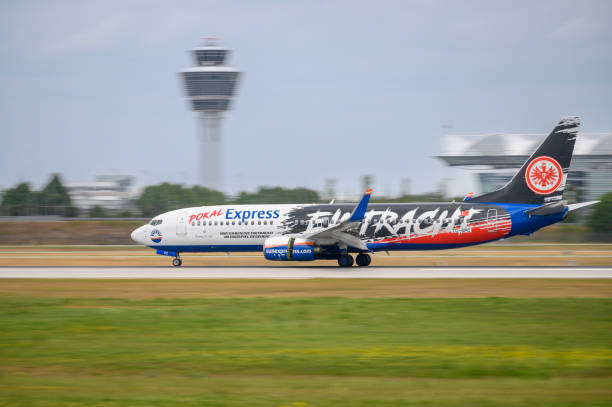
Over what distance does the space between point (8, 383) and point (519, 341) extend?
8.44 m

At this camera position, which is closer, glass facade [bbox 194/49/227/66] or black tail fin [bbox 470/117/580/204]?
black tail fin [bbox 470/117/580/204]

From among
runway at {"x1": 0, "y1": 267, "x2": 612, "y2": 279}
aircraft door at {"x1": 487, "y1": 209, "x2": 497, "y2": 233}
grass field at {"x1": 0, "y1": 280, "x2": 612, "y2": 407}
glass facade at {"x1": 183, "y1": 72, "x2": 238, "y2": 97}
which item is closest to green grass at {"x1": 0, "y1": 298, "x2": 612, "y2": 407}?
grass field at {"x1": 0, "y1": 280, "x2": 612, "y2": 407}

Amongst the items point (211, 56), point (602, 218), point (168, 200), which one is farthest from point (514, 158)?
point (211, 56)

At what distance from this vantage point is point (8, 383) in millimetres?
8836

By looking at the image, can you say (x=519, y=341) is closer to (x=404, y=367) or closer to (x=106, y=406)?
(x=404, y=367)

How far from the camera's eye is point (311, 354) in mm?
10438

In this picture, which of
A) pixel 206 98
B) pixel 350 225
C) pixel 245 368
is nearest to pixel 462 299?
pixel 245 368

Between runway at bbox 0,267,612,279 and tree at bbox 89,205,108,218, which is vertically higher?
tree at bbox 89,205,108,218

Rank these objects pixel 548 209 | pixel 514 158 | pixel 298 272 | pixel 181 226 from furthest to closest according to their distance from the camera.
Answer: pixel 514 158 < pixel 181 226 < pixel 548 209 < pixel 298 272

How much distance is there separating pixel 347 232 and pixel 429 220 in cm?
371

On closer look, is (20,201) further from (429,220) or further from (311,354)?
(311,354)

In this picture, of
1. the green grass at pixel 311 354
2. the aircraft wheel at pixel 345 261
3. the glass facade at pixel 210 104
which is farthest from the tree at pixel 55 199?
the green grass at pixel 311 354

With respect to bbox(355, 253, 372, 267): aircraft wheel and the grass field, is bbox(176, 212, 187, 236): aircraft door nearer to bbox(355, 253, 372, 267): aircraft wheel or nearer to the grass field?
bbox(355, 253, 372, 267): aircraft wheel

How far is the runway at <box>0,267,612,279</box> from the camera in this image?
78.0 ft
